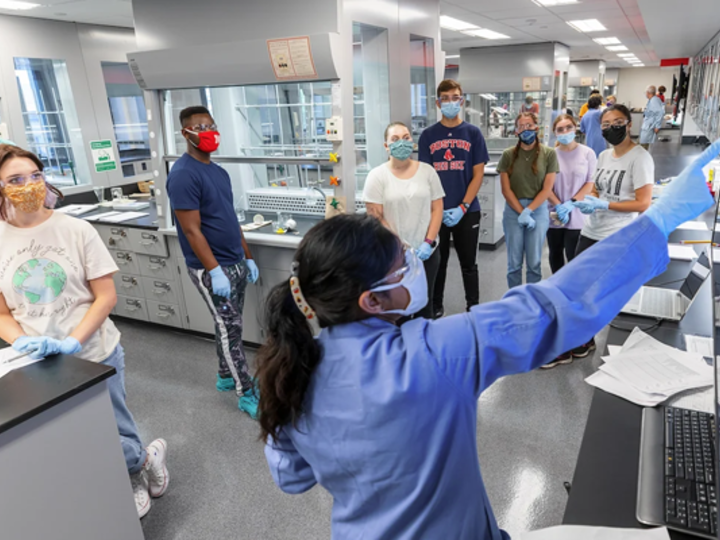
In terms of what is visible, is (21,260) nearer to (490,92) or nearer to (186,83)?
(186,83)

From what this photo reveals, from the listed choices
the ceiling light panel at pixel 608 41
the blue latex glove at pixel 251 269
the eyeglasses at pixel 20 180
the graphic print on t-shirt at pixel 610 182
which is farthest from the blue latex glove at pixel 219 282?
the ceiling light panel at pixel 608 41

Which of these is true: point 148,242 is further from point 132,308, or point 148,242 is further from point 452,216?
point 452,216

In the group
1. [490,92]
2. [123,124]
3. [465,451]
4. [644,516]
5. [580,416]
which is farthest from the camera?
[490,92]

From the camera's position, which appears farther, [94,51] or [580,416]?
[94,51]

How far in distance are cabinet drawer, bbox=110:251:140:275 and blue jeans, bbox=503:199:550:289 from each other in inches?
103

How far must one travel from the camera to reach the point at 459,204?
3199 millimetres

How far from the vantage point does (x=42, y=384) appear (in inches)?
57.6

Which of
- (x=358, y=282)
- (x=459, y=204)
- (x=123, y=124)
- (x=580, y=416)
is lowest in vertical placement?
(x=580, y=416)

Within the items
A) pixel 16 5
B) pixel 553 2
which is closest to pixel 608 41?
pixel 553 2

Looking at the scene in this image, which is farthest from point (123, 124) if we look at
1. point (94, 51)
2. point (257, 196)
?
point (257, 196)

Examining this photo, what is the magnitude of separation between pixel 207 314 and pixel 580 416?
7.86ft

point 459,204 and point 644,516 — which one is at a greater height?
point 459,204

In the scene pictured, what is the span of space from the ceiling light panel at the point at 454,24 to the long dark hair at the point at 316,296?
200 inches

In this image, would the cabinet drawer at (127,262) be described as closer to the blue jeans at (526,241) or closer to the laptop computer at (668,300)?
the blue jeans at (526,241)
